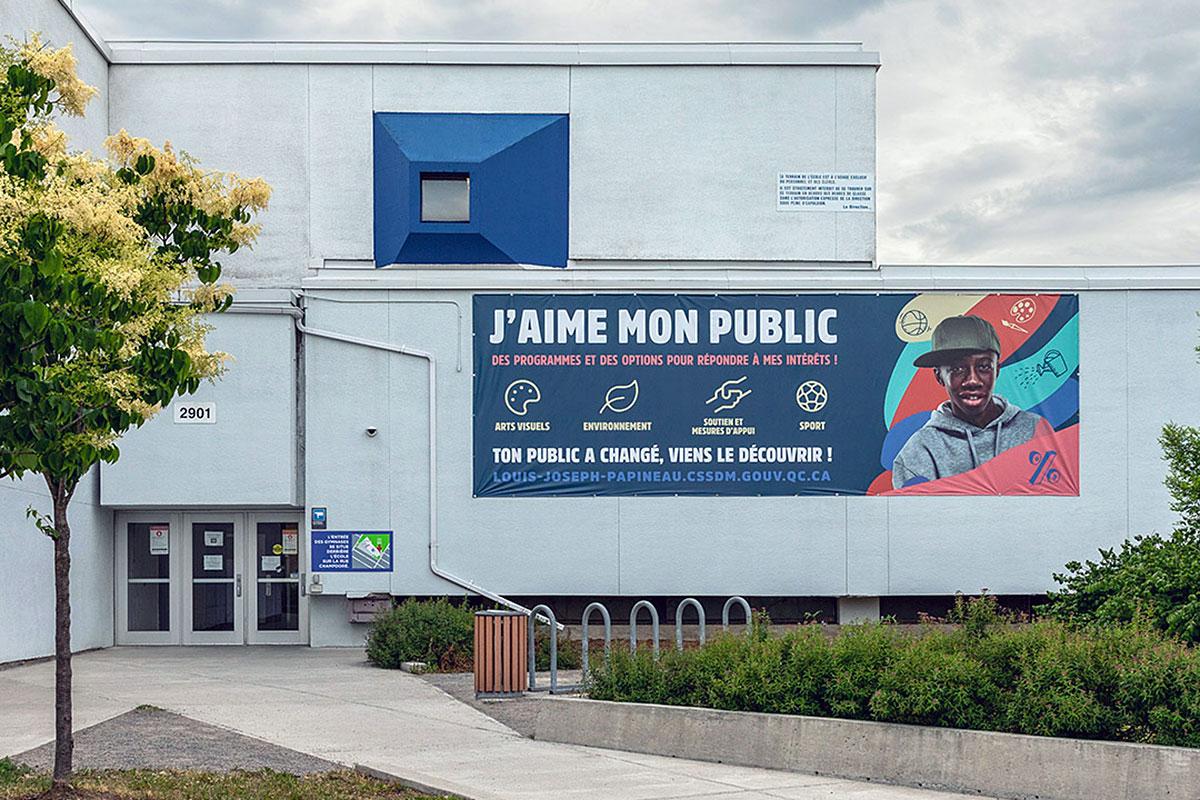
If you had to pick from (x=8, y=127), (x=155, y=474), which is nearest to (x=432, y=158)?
(x=155, y=474)

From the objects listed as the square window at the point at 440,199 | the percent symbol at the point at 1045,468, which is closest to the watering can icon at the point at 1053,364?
the percent symbol at the point at 1045,468

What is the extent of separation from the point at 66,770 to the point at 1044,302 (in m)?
18.3

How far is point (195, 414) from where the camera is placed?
24.1m

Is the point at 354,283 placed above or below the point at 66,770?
above

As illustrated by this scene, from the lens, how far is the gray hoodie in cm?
2391

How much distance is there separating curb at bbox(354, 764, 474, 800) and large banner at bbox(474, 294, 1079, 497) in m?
12.3

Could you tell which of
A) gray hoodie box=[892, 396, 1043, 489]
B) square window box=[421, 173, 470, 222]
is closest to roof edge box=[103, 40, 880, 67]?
square window box=[421, 173, 470, 222]

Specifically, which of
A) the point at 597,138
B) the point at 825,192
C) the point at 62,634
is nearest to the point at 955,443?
the point at 825,192

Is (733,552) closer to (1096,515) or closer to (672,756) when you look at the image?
(1096,515)

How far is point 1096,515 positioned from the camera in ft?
78.3

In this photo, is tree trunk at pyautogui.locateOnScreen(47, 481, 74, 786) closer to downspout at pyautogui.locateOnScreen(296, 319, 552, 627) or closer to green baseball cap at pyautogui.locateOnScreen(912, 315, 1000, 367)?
downspout at pyautogui.locateOnScreen(296, 319, 552, 627)

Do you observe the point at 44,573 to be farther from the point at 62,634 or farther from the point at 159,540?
the point at 62,634

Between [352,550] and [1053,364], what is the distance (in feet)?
39.2

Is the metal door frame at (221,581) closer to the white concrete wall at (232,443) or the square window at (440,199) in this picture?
the white concrete wall at (232,443)
